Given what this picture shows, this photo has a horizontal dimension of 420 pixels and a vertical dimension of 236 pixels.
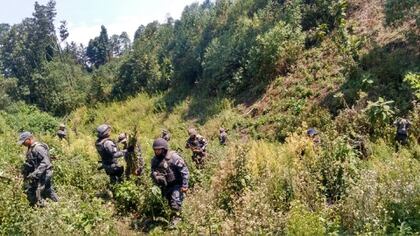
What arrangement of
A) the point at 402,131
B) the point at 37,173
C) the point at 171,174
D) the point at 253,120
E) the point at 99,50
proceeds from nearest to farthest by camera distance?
1. the point at 171,174
2. the point at 37,173
3. the point at 402,131
4. the point at 253,120
5. the point at 99,50

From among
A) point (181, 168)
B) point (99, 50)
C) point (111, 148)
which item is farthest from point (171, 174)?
point (99, 50)

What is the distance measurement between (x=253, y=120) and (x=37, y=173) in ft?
40.8

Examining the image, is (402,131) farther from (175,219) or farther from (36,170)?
(36,170)

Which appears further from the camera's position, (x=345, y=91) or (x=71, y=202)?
(x=345, y=91)

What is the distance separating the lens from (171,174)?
8078 mm

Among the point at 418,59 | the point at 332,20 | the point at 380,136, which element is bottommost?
the point at 380,136

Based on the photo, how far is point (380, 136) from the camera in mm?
13219

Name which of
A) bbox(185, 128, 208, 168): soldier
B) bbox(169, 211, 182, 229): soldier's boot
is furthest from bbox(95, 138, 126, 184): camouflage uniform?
bbox(185, 128, 208, 168): soldier

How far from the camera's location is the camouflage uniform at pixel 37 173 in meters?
8.53

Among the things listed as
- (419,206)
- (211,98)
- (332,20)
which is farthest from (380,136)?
(211,98)

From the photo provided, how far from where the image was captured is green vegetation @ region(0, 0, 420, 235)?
6.63 meters

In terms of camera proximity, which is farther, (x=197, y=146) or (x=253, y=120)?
(x=253, y=120)

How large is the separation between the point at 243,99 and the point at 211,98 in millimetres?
2633

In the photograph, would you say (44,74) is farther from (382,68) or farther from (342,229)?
(342,229)
